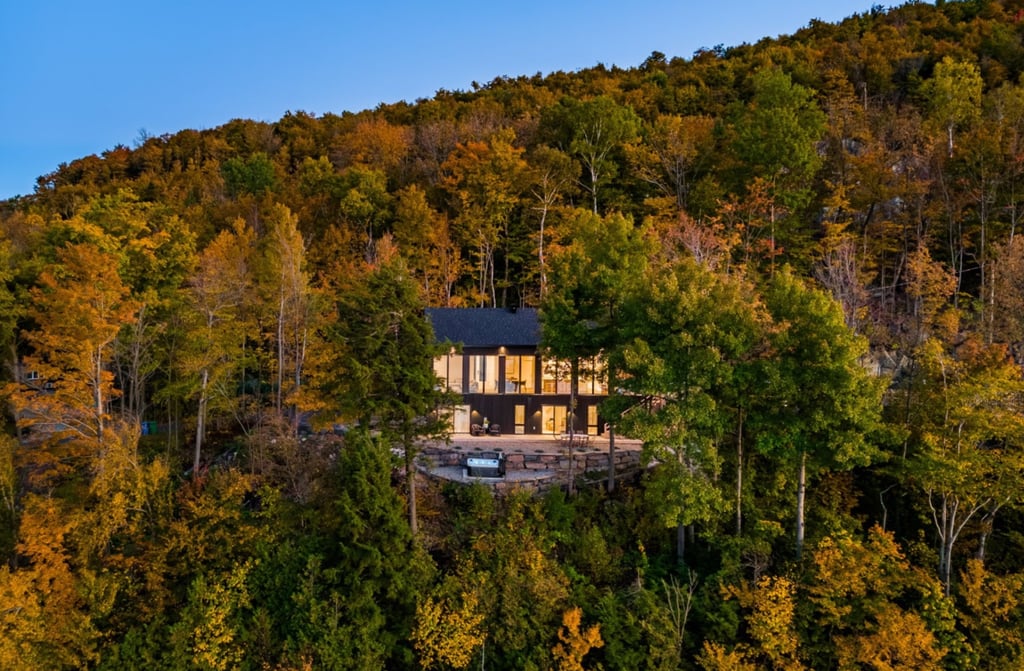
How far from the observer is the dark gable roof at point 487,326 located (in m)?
26.8

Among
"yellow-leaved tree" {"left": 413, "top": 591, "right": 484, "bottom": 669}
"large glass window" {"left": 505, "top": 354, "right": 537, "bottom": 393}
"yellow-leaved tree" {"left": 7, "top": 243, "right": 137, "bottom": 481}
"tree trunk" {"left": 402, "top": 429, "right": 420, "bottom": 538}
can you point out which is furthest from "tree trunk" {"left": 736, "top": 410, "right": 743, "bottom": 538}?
"yellow-leaved tree" {"left": 7, "top": 243, "right": 137, "bottom": 481}

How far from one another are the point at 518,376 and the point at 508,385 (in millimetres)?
663

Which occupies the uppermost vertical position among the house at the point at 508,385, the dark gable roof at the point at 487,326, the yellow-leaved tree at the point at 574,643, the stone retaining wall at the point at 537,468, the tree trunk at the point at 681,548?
the dark gable roof at the point at 487,326

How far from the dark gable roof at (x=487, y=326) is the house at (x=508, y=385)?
0.16 ft

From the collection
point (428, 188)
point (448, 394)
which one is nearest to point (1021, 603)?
point (448, 394)

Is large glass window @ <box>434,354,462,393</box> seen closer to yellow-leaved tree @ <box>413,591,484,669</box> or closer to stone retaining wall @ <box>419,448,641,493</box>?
stone retaining wall @ <box>419,448,641,493</box>

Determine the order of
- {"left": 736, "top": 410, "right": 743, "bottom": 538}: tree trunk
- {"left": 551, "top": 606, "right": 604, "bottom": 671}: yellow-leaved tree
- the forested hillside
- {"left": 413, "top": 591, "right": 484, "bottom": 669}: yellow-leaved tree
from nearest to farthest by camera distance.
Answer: the forested hillside → {"left": 551, "top": 606, "right": 604, "bottom": 671}: yellow-leaved tree → {"left": 413, "top": 591, "right": 484, "bottom": 669}: yellow-leaved tree → {"left": 736, "top": 410, "right": 743, "bottom": 538}: tree trunk

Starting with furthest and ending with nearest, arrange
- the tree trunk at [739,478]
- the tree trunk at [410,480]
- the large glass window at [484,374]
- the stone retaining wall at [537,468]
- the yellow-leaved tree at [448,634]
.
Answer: the large glass window at [484,374] < the stone retaining wall at [537,468] < the tree trunk at [410,480] < the tree trunk at [739,478] < the yellow-leaved tree at [448,634]

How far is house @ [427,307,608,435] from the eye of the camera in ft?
88.0

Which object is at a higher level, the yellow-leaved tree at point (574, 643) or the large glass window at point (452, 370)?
the large glass window at point (452, 370)

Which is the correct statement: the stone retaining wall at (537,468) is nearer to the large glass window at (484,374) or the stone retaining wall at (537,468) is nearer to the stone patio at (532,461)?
the stone patio at (532,461)

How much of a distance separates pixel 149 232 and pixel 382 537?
20697mm

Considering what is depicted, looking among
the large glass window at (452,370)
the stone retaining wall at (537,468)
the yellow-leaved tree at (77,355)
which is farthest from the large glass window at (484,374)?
the yellow-leaved tree at (77,355)

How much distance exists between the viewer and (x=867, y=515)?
18.0 metres
